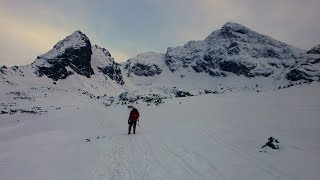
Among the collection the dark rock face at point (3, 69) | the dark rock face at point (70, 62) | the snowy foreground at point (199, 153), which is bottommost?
the snowy foreground at point (199, 153)

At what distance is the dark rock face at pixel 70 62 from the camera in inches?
6339

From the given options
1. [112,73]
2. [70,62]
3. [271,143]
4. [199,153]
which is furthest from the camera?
[112,73]

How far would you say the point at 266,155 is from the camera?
531 inches

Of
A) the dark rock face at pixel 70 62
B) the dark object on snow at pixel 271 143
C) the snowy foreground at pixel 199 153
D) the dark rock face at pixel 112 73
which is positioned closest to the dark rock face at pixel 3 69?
the dark rock face at pixel 70 62

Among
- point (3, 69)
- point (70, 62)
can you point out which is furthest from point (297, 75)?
point (3, 69)

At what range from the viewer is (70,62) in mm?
172250

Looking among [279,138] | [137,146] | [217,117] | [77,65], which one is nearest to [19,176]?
[137,146]

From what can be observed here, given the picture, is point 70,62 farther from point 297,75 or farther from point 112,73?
point 297,75

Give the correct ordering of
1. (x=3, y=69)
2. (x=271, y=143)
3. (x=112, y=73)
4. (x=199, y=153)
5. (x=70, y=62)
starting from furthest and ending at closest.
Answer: (x=112, y=73)
(x=70, y=62)
(x=3, y=69)
(x=199, y=153)
(x=271, y=143)

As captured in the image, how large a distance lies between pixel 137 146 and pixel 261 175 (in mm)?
8628

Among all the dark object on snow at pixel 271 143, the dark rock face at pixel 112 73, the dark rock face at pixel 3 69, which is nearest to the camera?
the dark object on snow at pixel 271 143

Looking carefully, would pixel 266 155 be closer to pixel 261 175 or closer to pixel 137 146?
pixel 261 175

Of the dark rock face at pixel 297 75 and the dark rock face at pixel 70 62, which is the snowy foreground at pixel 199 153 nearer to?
the dark rock face at pixel 297 75

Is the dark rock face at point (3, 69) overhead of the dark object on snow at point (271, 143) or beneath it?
overhead
